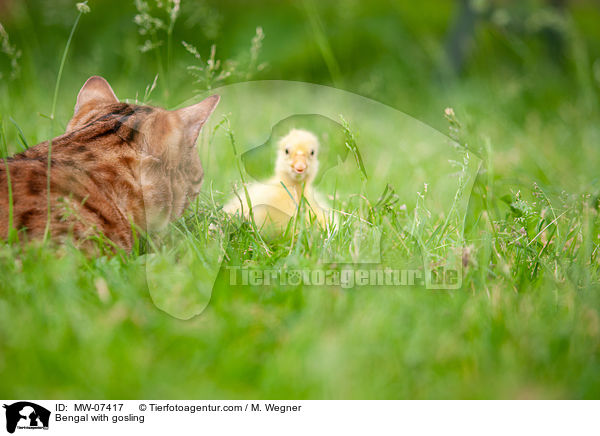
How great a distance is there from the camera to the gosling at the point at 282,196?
5.45 ft

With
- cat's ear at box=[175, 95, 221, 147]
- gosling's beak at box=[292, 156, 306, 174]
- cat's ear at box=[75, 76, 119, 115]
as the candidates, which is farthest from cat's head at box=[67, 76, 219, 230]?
gosling's beak at box=[292, 156, 306, 174]

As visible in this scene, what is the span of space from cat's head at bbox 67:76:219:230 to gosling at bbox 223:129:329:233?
0.20 metres

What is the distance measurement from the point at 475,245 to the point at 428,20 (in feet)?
11.1

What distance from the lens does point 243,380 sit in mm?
1131

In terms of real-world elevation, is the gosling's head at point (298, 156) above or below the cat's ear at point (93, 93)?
below

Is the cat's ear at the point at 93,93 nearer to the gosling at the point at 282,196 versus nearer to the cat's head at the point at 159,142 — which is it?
the cat's head at the point at 159,142

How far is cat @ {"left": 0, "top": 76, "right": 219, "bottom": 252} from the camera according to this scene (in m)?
1.42

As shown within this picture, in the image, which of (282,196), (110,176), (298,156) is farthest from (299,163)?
(110,176)

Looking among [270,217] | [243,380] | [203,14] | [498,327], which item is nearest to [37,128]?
[203,14]

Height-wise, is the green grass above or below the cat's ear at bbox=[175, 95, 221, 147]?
below

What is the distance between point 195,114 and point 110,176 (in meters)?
0.30
